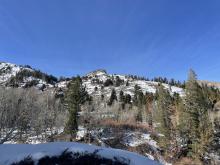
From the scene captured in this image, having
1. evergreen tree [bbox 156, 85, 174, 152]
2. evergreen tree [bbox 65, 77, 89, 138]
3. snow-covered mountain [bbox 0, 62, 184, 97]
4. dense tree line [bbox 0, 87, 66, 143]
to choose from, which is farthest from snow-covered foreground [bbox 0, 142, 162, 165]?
snow-covered mountain [bbox 0, 62, 184, 97]

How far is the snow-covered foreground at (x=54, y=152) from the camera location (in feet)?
41.1

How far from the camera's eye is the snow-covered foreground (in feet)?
41.1

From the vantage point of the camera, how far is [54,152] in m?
12.8

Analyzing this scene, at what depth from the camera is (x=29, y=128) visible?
58562 mm

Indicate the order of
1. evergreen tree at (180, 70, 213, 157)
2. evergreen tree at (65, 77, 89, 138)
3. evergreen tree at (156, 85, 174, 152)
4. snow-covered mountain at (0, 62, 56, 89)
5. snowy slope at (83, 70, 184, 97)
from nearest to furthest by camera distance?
1. evergreen tree at (180, 70, 213, 157)
2. evergreen tree at (156, 85, 174, 152)
3. evergreen tree at (65, 77, 89, 138)
4. snowy slope at (83, 70, 184, 97)
5. snow-covered mountain at (0, 62, 56, 89)

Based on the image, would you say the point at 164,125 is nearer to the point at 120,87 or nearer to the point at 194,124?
the point at 194,124

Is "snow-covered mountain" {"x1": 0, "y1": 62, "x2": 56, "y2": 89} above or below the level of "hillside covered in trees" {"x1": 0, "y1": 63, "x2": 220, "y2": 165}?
above

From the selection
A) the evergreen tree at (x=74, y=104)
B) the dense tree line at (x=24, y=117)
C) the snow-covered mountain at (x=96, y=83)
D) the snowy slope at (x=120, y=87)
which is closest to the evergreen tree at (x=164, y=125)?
the evergreen tree at (x=74, y=104)

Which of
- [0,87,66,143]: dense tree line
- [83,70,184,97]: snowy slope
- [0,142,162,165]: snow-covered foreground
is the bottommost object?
[0,142,162,165]: snow-covered foreground

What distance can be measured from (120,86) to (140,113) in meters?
72.0

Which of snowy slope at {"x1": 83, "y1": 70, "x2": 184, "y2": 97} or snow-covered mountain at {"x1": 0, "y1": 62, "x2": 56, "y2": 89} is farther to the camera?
snow-covered mountain at {"x1": 0, "y1": 62, "x2": 56, "y2": 89}

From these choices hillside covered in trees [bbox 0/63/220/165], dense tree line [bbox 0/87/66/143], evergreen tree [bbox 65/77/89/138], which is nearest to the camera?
hillside covered in trees [bbox 0/63/220/165]

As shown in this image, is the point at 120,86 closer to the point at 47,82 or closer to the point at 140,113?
the point at 47,82

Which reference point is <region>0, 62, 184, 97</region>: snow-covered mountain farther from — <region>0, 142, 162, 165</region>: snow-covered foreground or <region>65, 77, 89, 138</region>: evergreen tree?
<region>0, 142, 162, 165</region>: snow-covered foreground
